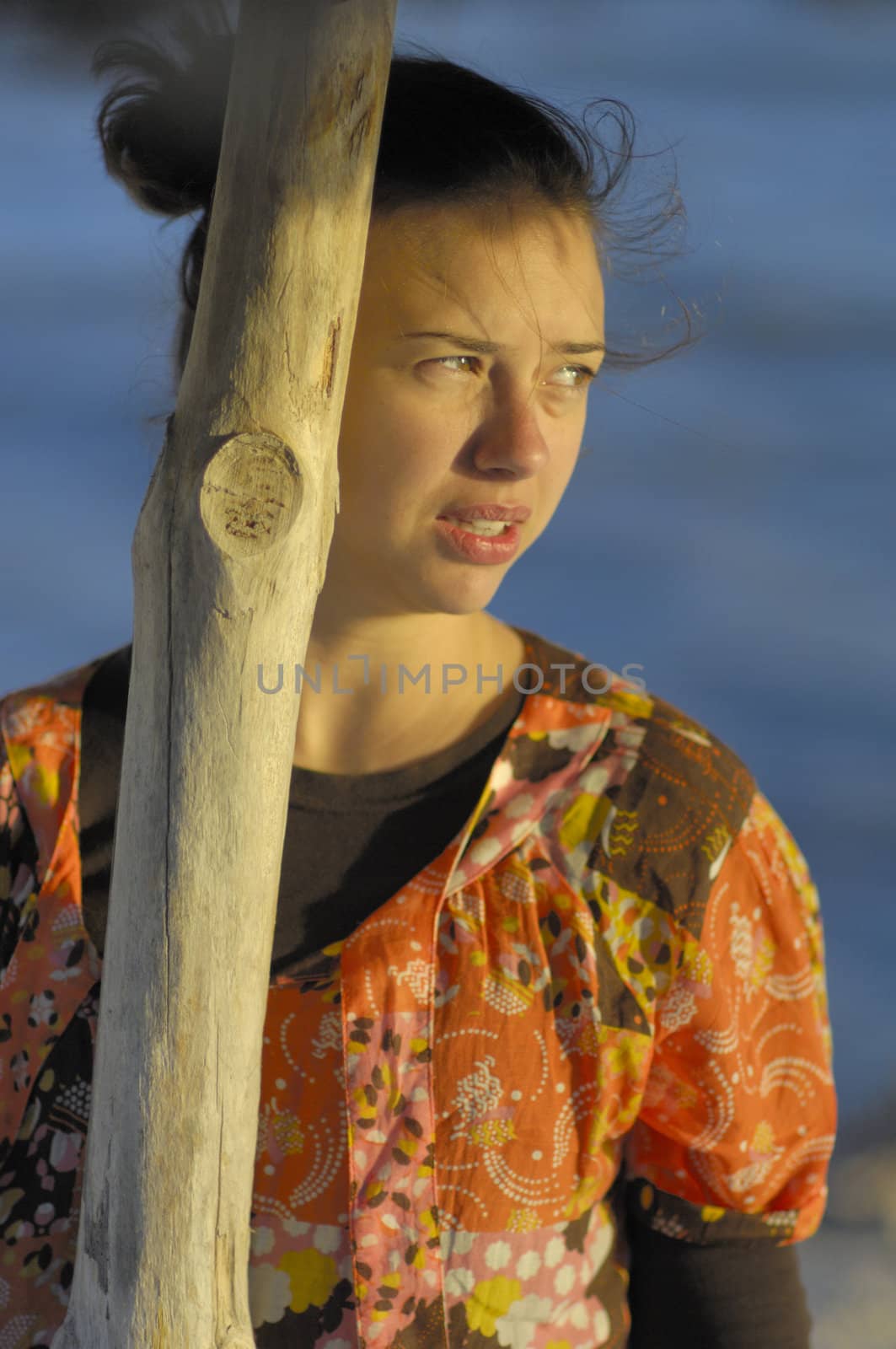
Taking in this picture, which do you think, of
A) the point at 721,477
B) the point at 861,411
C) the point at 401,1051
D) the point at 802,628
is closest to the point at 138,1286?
the point at 401,1051

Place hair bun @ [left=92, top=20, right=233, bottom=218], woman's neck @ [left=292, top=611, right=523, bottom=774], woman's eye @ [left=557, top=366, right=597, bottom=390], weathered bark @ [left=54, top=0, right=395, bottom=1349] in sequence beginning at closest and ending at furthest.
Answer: weathered bark @ [left=54, top=0, right=395, bottom=1349], hair bun @ [left=92, top=20, right=233, bottom=218], woman's eye @ [left=557, top=366, right=597, bottom=390], woman's neck @ [left=292, top=611, right=523, bottom=774]

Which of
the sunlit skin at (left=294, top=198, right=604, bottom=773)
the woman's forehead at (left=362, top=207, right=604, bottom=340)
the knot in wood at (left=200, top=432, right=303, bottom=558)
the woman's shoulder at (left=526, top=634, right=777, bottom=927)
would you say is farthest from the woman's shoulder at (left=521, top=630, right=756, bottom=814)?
the knot in wood at (left=200, top=432, right=303, bottom=558)

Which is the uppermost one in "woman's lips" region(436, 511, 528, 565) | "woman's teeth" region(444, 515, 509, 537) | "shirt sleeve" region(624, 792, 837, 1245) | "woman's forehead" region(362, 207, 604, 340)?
"woman's forehead" region(362, 207, 604, 340)

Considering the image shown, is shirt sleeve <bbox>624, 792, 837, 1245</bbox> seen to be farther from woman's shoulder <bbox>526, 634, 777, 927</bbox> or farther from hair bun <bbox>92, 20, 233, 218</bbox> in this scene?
hair bun <bbox>92, 20, 233, 218</bbox>

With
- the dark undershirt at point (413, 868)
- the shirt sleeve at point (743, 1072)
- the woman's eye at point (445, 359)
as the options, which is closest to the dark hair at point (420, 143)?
the woman's eye at point (445, 359)

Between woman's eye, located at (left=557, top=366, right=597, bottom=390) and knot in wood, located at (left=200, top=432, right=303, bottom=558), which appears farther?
woman's eye, located at (left=557, top=366, right=597, bottom=390)

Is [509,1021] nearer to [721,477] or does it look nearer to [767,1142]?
[767,1142]

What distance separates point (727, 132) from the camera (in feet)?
14.4

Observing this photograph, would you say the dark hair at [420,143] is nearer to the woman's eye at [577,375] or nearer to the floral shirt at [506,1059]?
the woman's eye at [577,375]

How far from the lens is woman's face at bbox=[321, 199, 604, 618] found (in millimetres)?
1004

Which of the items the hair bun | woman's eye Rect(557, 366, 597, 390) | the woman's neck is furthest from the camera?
the woman's neck

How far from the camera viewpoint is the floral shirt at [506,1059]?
1.07 m

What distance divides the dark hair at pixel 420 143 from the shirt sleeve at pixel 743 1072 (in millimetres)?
571

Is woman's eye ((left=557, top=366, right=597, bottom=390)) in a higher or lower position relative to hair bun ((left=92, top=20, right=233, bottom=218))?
lower
